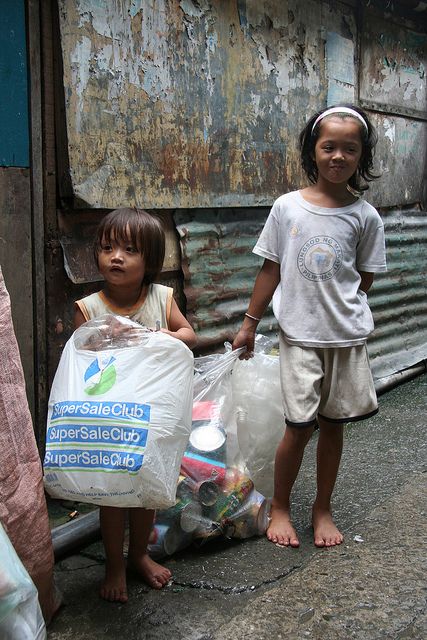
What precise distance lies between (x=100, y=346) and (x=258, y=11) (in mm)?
2611

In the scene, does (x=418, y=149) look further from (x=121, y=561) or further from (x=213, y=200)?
(x=121, y=561)

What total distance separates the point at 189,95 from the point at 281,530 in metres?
2.17

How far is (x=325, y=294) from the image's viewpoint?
9.33 feet

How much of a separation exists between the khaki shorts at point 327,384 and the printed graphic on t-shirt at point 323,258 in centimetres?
30

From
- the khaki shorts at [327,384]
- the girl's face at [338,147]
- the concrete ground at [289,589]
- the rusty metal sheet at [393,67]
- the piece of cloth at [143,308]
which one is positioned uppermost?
the rusty metal sheet at [393,67]

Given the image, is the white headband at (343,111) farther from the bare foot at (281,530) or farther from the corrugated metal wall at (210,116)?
the bare foot at (281,530)

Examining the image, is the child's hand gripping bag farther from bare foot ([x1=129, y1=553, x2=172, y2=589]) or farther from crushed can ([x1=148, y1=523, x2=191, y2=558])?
crushed can ([x1=148, y1=523, x2=191, y2=558])

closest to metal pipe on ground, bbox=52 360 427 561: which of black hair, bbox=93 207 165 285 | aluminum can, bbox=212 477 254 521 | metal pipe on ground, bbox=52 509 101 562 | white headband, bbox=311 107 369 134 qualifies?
metal pipe on ground, bbox=52 509 101 562

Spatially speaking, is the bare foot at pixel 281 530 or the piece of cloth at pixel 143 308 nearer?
the piece of cloth at pixel 143 308

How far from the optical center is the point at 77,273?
3.15 meters

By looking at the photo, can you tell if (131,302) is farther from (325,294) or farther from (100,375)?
(325,294)

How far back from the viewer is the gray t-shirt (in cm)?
285

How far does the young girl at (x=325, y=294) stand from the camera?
285 centimetres

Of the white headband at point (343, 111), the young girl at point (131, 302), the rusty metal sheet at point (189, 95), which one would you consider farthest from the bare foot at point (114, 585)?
the white headband at point (343, 111)
